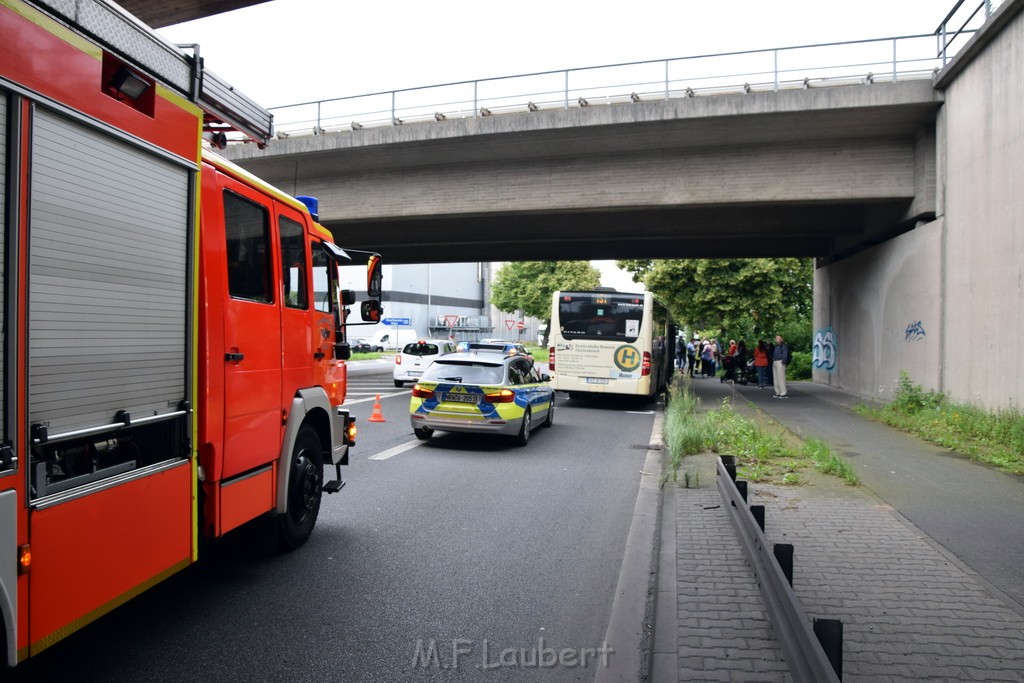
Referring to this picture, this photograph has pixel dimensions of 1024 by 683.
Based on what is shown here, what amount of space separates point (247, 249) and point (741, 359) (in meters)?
26.3

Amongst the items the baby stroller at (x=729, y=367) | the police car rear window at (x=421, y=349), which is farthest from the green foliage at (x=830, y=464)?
the baby stroller at (x=729, y=367)

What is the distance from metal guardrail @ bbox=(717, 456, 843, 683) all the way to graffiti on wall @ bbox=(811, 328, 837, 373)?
65.6ft

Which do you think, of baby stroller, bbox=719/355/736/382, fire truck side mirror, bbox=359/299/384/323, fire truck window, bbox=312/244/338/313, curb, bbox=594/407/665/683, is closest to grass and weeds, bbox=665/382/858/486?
curb, bbox=594/407/665/683

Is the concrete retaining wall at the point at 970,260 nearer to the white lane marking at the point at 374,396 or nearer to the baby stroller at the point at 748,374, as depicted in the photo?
the baby stroller at the point at 748,374

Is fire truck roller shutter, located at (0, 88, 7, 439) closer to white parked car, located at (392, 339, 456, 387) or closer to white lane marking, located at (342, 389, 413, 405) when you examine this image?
white lane marking, located at (342, 389, 413, 405)

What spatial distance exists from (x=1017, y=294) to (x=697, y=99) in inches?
307

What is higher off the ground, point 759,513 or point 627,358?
point 627,358

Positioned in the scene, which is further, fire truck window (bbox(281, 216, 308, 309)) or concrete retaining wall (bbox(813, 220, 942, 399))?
concrete retaining wall (bbox(813, 220, 942, 399))

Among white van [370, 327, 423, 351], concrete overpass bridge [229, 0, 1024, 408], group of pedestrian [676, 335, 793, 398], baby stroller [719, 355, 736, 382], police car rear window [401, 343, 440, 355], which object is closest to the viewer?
concrete overpass bridge [229, 0, 1024, 408]

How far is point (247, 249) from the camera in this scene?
4801mm

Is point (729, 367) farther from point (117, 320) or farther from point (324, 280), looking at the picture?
point (117, 320)

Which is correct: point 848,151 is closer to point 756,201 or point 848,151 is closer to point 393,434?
point 756,201

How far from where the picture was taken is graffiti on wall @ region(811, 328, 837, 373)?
2427cm

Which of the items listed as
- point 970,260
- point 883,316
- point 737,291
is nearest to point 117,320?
point 970,260
